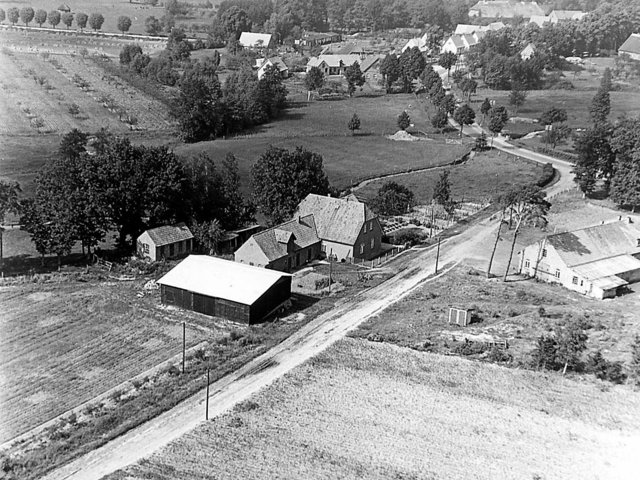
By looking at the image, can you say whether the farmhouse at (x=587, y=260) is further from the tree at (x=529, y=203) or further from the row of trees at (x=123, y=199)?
the row of trees at (x=123, y=199)

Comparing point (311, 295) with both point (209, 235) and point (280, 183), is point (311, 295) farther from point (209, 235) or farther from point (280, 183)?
point (280, 183)

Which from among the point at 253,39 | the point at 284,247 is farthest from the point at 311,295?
the point at 253,39

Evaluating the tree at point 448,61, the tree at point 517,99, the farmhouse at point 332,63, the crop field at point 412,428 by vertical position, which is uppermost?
the tree at point 448,61

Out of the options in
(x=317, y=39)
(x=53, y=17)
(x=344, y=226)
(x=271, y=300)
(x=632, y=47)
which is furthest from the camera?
(x=317, y=39)

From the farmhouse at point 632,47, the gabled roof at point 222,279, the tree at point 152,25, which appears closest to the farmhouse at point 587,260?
the gabled roof at point 222,279

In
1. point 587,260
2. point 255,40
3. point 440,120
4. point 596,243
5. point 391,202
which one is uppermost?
point 255,40

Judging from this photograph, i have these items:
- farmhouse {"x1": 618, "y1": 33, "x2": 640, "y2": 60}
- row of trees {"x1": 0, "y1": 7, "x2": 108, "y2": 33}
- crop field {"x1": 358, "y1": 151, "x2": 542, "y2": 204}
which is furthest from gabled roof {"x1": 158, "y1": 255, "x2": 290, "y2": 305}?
farmhouse {"x1": 618, "y1": 33, "x2": 640, "y2": 60}

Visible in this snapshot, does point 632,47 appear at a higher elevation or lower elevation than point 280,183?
higher

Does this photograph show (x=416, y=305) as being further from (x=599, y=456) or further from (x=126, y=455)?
(x=126, y=455)
